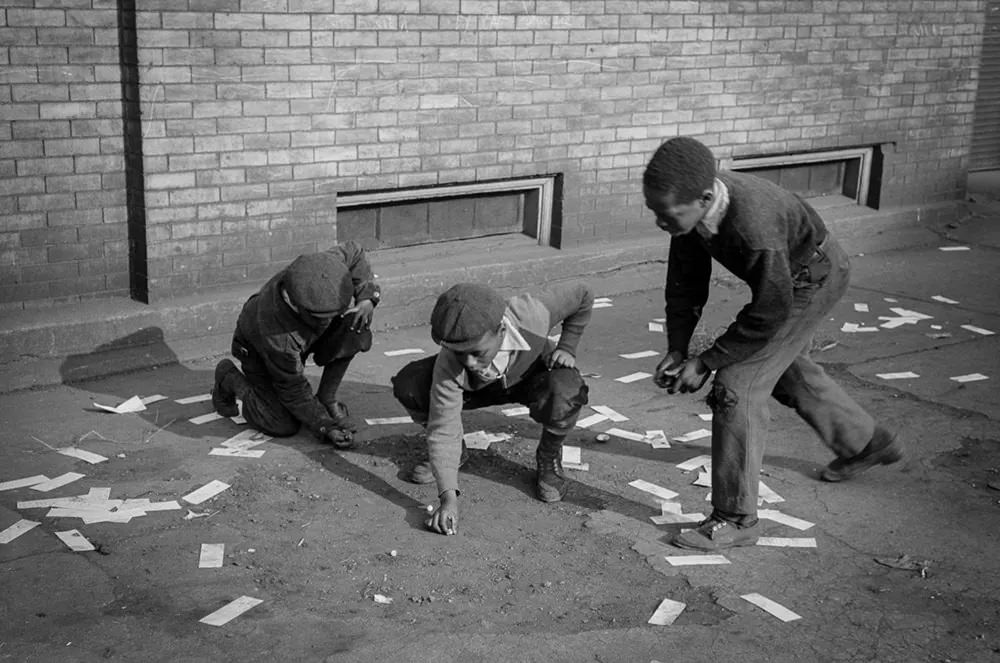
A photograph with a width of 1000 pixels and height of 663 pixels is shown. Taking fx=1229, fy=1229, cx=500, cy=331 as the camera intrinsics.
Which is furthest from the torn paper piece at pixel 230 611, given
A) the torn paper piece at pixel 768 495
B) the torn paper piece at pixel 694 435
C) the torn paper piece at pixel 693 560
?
the torn paper piece at pixel 694 435

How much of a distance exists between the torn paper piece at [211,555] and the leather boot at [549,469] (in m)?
1.46

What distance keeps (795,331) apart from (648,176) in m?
1.05

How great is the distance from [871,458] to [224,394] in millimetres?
3292

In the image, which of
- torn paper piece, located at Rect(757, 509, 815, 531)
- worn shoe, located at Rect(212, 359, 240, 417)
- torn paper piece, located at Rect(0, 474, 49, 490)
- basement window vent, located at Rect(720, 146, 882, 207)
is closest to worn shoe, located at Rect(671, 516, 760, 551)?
torn paper piece, located at Rect(757, 509, 815, 531)

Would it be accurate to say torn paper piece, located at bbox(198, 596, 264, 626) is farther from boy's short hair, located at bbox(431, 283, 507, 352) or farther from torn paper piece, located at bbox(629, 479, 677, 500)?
torn paper piece, located at bbox(629, 479, 677, 500)

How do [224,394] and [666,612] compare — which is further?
[224,394]

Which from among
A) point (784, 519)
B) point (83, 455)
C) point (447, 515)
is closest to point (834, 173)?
point (784, 519)

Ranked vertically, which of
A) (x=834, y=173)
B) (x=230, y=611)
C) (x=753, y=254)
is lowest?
(x=230, y=611)

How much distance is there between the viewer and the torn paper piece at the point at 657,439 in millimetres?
6359

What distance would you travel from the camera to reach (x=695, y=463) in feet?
20.1

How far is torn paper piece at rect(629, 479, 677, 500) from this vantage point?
5.74 meters

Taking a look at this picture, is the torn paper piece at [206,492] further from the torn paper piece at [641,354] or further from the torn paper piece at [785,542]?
the torn paper piece at [641,354]

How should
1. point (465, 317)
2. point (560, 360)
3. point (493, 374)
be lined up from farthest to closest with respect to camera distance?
point (560, 360)
point (493, 374)
point (465, 317)

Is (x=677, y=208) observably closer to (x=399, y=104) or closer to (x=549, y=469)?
(x=549, y=469)
